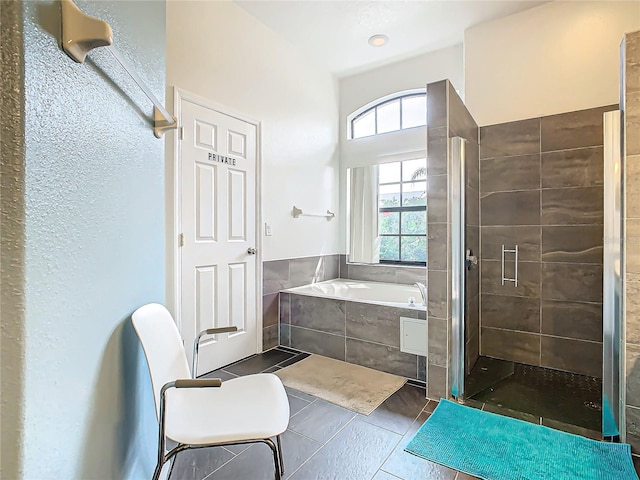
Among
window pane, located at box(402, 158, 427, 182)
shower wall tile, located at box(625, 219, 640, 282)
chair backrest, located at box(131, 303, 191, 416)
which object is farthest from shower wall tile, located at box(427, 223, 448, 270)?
window pane, located at box(402, 158, 427, 182)

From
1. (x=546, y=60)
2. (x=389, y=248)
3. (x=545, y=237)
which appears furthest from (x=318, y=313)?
(x=546, y=60)

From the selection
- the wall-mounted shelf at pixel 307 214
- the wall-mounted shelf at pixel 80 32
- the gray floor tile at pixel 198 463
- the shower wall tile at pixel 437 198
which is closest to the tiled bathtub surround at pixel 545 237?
the shower wall tile at pixel 437 198

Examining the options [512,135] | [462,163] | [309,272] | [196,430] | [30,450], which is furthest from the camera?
[309,272]

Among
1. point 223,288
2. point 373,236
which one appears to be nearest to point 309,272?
point 373,236

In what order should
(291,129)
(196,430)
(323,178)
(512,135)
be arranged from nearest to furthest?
(196,430) → (512,135) → (291,129) → (323,178)

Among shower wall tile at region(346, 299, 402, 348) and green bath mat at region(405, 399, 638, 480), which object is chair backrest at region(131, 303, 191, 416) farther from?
shower wall tile at region(346, 299, 402, 348)

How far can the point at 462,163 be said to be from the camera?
7.53 ft

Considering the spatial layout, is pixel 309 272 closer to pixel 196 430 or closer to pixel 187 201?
pixel 187 201

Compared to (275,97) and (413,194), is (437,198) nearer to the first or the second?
(413,194)

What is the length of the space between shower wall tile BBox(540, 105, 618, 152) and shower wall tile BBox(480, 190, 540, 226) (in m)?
0.41

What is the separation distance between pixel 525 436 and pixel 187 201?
2.58 metres

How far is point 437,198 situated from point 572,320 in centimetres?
164

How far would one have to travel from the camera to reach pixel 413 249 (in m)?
3.92

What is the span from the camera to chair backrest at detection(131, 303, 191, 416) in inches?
49.0
